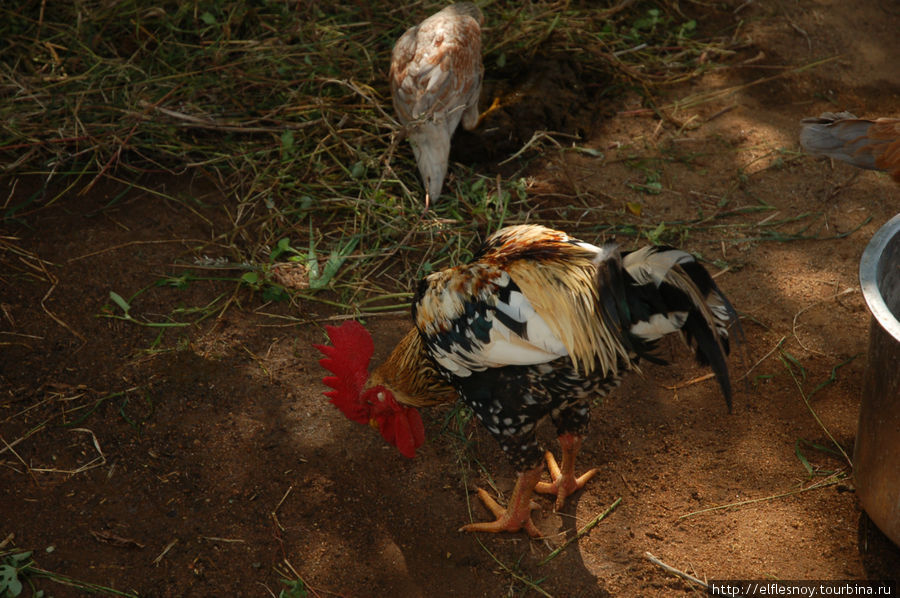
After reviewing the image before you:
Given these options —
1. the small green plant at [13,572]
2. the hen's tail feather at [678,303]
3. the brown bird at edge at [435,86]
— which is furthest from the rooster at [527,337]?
the brown bird at edge at [435,86]

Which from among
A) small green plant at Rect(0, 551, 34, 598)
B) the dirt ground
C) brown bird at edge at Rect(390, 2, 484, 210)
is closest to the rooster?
the dirt ground

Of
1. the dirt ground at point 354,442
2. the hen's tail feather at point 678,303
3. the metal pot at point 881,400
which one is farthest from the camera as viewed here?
the dirt ground at point 354,442

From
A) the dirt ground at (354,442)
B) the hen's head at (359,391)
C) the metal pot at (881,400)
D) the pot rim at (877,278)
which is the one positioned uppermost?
the pot rim at (877,278)

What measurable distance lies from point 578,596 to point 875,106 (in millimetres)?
4209

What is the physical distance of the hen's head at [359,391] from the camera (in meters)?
2.86

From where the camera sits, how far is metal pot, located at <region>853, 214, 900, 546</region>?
7.70 ft

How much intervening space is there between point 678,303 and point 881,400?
2.77ft

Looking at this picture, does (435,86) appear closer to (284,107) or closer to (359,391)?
(284,107)

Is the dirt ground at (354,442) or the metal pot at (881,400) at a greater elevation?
the metal pot at (881,400)

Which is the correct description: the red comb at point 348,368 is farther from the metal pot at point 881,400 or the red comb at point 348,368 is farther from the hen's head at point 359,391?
the metal pot at point 881,400

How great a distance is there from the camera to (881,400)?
2.45m

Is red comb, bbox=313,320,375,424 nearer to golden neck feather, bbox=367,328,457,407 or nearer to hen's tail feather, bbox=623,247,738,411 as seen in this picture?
golden neck feather, bbox=367,328,457,407

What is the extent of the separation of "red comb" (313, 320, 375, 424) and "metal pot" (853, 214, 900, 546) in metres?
1.83

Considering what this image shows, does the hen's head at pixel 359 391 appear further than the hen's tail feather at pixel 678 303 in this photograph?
Yes
